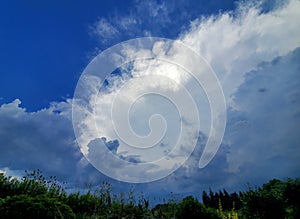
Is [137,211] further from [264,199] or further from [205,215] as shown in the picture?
[264,199]

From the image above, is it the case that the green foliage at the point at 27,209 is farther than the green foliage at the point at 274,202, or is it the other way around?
the green foliage at the point at 274,202

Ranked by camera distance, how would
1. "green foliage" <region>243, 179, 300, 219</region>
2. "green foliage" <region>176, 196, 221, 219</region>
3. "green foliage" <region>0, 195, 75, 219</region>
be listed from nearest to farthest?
"green foliage" <region>0, 195, 75, 219</region> < "green foliage" <region>243, 179, 300, 219</region> < "green foliage" <region>176, 196, 221, 219</region>

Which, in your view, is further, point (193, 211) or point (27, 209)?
point (193, 211)

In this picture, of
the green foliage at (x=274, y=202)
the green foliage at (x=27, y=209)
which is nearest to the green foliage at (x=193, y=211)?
the green foliage at (x=274, y=202)

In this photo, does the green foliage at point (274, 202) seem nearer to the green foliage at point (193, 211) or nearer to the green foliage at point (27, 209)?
the green foliage at point (193, 211)

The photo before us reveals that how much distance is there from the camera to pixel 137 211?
12836mm

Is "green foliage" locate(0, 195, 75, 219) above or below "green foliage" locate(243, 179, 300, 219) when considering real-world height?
below

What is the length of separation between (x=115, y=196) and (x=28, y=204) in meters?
7.46

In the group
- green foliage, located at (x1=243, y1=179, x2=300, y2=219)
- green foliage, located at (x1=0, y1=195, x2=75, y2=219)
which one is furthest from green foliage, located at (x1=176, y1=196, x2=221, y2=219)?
green foliage, located at (x1=0, y1=195, x2=75, y2=219)

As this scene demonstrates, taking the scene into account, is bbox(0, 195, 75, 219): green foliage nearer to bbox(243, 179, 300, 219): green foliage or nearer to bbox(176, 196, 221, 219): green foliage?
bbox(176, 196, 221, 219): green foliage

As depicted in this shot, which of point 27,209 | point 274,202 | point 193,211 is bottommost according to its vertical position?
point 27,209

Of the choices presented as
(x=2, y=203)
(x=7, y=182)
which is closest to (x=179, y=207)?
(x=2, y=203)

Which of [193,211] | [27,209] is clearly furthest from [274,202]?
[27,209]

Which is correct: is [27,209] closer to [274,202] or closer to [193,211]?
[193,211]
